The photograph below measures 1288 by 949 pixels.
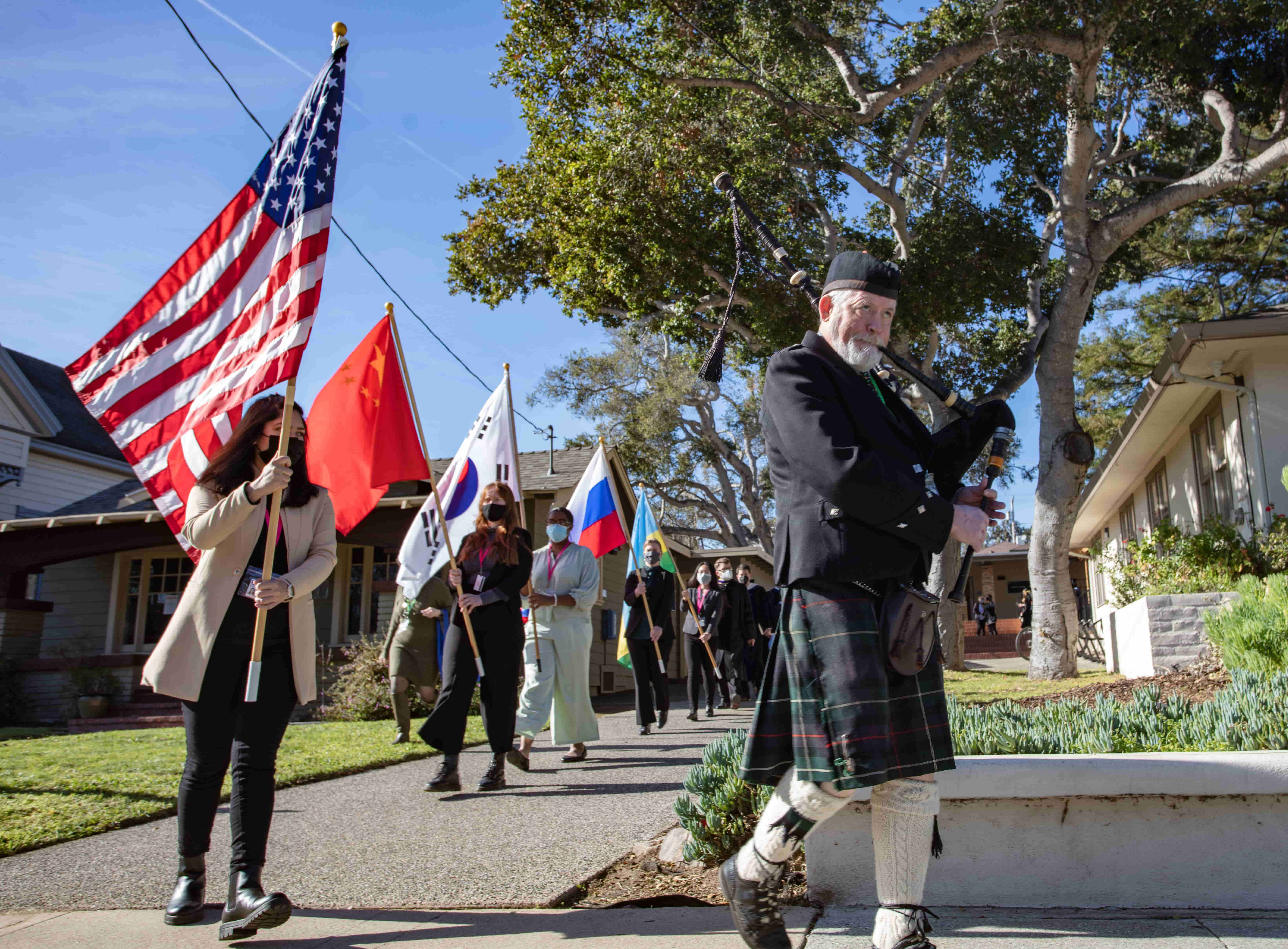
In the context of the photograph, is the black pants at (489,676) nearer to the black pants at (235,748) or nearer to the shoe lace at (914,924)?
the black pants at (235,748)

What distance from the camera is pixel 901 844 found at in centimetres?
252

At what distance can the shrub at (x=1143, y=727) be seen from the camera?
366cm

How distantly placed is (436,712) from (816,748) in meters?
3.93

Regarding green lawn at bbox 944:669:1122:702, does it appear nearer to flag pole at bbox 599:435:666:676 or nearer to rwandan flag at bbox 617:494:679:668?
flag pole at bbox 599:435:666:676

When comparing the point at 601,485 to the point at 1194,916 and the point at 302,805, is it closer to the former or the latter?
the point at 302,805

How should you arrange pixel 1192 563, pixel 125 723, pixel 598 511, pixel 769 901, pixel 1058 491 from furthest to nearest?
1. pixel 125 723
2. pixel 1058 491
3. pixel 1192 563
4. pixel 598 511
5. pixel 769 901

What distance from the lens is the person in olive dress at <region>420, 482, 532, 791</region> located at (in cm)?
604

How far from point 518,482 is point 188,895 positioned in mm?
4611

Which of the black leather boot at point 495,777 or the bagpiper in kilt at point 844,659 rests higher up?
the bagpiper in kilt at point 844,659

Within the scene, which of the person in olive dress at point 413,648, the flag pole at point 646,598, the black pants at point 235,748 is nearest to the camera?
the black pants at point 235,748

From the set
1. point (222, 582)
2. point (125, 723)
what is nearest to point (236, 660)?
point (222, 582)

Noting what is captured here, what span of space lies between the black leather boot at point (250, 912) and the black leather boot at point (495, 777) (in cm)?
303

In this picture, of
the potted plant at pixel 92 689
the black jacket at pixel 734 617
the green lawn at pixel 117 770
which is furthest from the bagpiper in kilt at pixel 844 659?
the potted plant at pixel 92 689

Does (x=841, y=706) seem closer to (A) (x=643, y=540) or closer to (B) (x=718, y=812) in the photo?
(B) (x=718, y=812)
